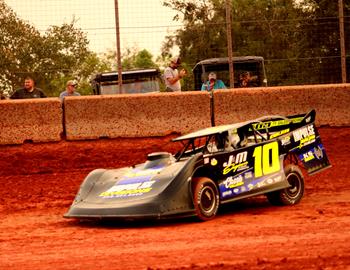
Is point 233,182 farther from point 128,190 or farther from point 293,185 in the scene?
point 128,190

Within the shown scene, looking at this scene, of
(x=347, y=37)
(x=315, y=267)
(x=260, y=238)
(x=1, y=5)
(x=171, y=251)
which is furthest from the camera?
(x=347, y=37)

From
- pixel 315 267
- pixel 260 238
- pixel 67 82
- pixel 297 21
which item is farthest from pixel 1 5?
pixel 315 267

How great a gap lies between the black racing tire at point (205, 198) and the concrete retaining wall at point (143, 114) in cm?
448

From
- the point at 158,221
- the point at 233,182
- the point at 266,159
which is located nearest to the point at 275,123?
the point at 266,159

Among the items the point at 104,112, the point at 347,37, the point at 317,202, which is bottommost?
the point at 317,202

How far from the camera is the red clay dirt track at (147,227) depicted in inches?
330

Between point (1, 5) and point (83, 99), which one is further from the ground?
point (1, 5)

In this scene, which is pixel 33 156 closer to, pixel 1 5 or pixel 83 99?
pixel 83 99

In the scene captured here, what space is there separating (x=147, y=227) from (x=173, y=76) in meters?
6.08

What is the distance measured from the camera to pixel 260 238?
31.2ft

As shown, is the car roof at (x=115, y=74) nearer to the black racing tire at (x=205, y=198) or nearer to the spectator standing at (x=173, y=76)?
the spectator standing at (x=173, y=76)

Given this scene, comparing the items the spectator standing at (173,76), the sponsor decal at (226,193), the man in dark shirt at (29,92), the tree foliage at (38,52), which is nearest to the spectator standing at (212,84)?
the spectator standing at (173,76)

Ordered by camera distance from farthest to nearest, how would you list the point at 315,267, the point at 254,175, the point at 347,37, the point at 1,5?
the point at 347,37 < the point at 1,5 < the point at 254,175 < the point at 315,267

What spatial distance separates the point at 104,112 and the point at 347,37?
14.8 ft
